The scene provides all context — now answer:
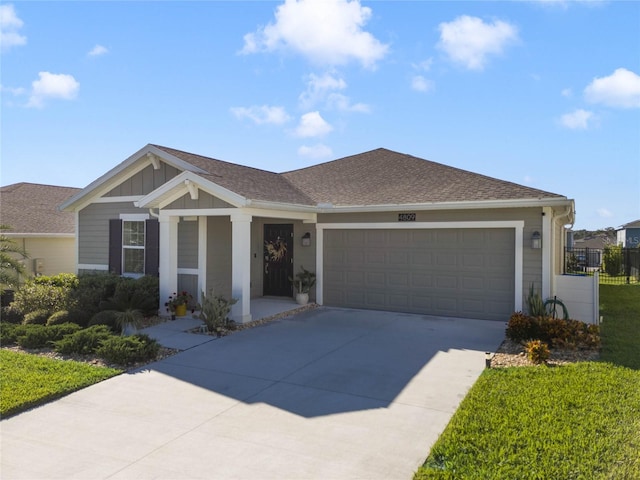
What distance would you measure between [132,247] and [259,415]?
28.3 ft

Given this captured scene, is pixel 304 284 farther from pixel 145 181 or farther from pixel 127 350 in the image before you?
pixel 127 350

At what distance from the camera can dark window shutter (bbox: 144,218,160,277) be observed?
11.5 metres

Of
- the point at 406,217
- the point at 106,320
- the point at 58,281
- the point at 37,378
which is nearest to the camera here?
the point at 37,378

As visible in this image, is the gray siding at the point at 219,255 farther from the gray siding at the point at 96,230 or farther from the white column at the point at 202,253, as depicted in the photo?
the gray siding at the point at 96,230

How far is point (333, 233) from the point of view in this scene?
11852 mm

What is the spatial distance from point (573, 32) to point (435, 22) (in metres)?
2.62

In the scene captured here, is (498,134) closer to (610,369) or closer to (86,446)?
(610,369)

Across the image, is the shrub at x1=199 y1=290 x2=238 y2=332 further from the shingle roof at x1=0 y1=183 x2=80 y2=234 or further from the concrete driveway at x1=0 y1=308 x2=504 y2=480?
the shingle roof at x1=0 y1=183 x2=80 y2=234

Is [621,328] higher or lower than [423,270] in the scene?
lower

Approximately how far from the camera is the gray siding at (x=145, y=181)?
1173 cm

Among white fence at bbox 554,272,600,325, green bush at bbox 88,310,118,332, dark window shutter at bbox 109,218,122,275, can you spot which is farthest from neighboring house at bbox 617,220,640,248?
green bush at bbox 88,310,118,332

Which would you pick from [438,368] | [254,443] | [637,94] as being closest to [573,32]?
[637,94]

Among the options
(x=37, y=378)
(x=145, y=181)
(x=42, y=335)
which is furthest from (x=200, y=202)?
(x=37, y=378)

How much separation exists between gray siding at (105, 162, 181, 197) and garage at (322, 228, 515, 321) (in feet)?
14.4
